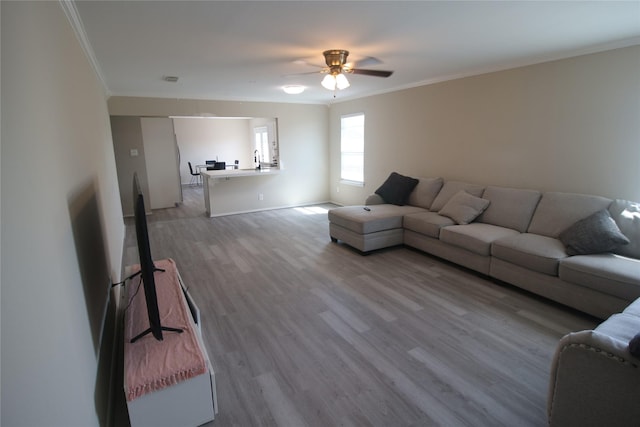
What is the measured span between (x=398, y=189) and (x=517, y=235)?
1.95m

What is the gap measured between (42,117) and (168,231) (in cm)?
474

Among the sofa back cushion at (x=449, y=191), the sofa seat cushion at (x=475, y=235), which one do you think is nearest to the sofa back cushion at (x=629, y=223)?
the sofa seat cushion at (x=475, y=235)

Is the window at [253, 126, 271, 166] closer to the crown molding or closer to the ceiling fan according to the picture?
the crown molding

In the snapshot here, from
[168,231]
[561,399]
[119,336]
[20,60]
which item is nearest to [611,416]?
[561,399]

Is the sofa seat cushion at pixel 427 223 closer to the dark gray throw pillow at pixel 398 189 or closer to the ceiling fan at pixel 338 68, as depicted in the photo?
the dark gray throw pillow at pixel 398 189

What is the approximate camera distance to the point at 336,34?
2.70 m

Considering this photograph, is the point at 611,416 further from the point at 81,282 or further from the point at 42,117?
the point at 42,117

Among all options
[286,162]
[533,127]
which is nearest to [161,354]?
[533,127]

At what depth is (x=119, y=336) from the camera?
258 centimetres

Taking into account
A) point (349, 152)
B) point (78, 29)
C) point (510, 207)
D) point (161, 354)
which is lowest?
point (161, 354)

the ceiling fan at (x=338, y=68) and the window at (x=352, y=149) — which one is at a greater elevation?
the ceiling fan at (x=338, y=68)

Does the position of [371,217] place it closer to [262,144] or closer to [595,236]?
[595,236]

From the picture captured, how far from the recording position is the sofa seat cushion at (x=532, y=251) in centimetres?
297

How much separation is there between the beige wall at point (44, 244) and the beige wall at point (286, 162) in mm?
4534
